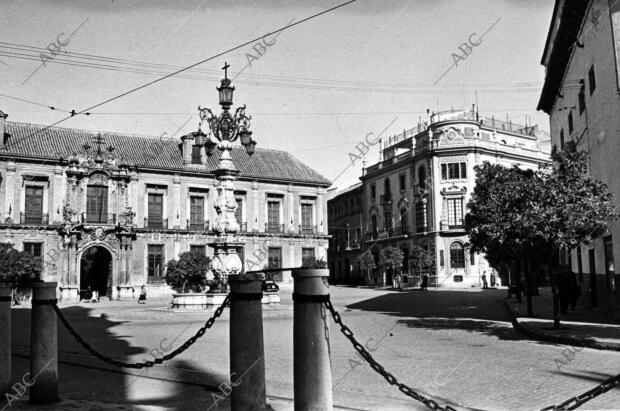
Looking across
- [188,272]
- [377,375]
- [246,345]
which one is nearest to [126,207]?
[188,272]

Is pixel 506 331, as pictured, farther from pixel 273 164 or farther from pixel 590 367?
pixel 273 164

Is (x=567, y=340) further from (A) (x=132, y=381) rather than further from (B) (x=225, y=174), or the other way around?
(B) (x=225, y=174)

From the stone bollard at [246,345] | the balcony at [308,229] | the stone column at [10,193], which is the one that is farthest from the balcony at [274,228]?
the stone bollard at [246,345]

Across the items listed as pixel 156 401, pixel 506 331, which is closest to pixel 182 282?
pixel 506 331

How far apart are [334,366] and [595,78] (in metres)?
12.4

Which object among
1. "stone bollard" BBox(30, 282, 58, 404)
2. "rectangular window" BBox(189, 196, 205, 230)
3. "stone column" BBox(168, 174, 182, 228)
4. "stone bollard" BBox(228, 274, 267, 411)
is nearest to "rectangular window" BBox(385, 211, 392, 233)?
"rectangular window" BBox(189, 196, 205, 230)

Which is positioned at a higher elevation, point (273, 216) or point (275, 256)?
point (273, 216)

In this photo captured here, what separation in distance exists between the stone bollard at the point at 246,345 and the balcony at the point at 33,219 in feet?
113

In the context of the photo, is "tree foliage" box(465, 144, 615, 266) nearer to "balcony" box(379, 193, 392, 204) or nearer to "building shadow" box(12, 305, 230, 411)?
"building shadow" box(12, 305, 230, 411)

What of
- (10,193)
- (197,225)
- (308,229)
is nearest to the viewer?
(10,193)

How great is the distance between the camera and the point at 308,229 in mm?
44844

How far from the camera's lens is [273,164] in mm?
45094

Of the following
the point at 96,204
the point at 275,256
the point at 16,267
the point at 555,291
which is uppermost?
the point at 96,204

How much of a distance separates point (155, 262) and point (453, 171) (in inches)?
954
